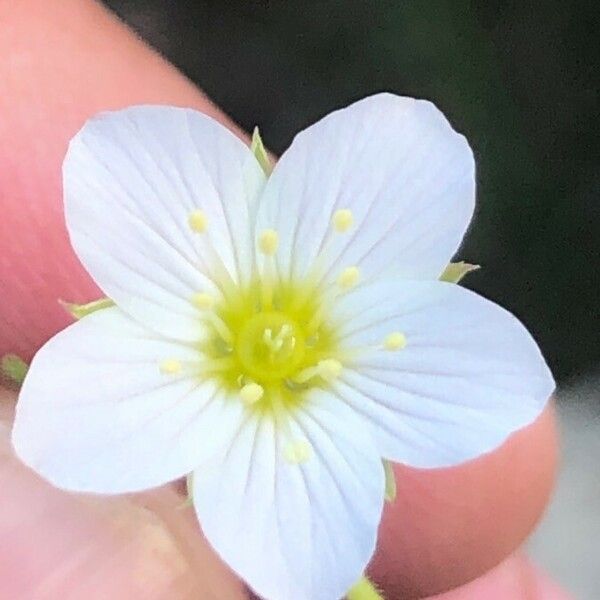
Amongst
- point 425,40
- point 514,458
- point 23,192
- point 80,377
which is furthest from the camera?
point 425,40

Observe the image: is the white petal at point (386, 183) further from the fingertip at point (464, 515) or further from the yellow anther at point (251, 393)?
the fingertip at point (464, 515)

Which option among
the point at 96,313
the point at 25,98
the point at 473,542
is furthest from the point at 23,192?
the point at 473,542

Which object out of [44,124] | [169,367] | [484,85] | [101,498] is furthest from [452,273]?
[484,85]

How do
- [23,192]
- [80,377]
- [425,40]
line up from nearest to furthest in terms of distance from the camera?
[80,377] → [23,192] → [425,40]

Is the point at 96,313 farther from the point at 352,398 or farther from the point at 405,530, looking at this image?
the point at 405,530

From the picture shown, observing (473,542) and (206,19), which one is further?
(206,19)

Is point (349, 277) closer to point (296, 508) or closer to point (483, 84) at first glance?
point (296, 508)

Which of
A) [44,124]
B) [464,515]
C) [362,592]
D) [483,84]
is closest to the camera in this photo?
[362,592]

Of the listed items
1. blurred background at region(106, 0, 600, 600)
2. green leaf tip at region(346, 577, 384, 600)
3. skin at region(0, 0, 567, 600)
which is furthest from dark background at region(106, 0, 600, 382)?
green leaf tip at region(346, 577, 384, 600)
